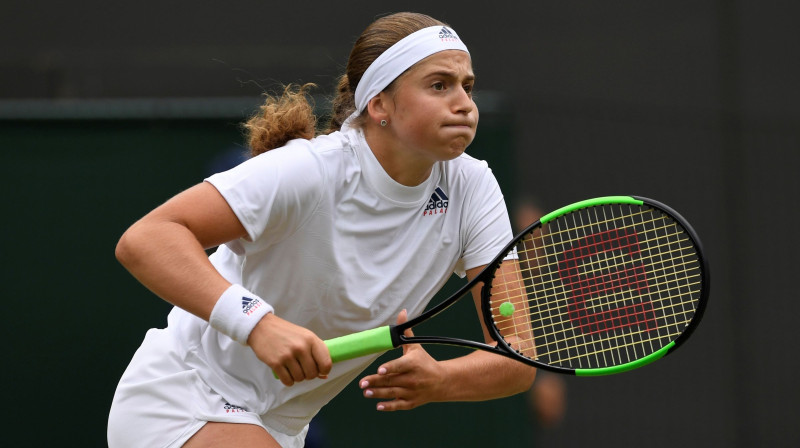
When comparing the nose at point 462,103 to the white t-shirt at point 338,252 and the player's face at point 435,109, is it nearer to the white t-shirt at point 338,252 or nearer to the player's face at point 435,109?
the player's face at point 435,109

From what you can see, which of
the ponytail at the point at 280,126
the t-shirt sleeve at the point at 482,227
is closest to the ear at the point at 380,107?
the ponytail at the point at 280,126

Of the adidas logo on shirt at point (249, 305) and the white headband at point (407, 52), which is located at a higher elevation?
the white headband at point (407, 52)

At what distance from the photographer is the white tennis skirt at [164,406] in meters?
2.55

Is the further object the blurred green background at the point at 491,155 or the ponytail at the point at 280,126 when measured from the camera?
the blurred green background at the point at 491,155

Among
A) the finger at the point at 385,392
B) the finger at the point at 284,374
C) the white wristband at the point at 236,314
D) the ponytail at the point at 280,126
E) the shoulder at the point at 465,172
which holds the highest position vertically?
the ponytail at the point at 280,126

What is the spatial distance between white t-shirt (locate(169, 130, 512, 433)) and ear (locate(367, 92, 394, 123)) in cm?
7

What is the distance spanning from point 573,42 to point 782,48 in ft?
4.04

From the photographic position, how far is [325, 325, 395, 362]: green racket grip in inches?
93.5

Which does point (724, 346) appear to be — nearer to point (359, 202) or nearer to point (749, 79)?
point (749, 79)

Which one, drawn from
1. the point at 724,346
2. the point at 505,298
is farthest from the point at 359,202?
the point at 724,346

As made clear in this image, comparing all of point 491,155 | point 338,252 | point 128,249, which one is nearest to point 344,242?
point 338,252

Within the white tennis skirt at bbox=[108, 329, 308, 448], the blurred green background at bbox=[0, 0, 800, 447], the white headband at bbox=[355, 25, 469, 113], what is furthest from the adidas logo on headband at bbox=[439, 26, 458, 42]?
the blurred green background at bbox=[0, 0, 800, 447]

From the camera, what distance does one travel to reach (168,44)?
5.65 meters

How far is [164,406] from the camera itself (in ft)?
8.44
